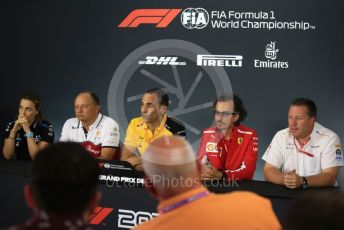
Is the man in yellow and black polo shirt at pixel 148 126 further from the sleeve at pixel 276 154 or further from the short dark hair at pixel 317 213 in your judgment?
the short dark hair at pixel 317 213

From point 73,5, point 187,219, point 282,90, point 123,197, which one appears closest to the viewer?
point 187,219

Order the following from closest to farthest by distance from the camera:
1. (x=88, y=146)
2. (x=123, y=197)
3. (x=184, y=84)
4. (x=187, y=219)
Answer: (x=187, y=219) → (x=123, y=197) → (x=88, y=146) → (x=184, y=84)

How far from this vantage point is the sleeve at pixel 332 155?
361 cm

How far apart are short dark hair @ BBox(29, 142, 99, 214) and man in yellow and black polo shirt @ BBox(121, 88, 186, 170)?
2.97 metres

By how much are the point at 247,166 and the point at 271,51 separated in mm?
1468

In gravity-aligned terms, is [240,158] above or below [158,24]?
below

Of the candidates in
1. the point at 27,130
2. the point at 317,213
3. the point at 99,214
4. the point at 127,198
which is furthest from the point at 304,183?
the point at 27,130

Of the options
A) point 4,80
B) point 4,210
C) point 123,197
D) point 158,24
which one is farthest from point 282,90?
point 4,80

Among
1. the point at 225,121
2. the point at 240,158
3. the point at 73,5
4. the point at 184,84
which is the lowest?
the point at 240,158

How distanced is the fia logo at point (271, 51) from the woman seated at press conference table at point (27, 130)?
85.3 inches

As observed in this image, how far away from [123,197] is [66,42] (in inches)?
114

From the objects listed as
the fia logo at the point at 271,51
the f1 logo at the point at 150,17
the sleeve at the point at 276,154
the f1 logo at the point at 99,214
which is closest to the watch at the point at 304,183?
the sleeve at the point at 276,154

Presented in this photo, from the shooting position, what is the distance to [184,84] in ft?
17.2

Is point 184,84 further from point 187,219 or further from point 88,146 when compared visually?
point 187,219
